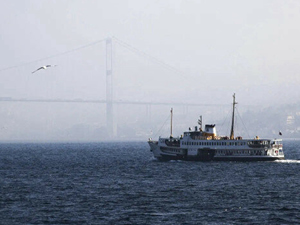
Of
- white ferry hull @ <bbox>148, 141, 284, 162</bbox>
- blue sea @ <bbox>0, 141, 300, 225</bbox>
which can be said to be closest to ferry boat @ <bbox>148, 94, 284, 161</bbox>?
white ferry hull @ <bbox>148, 141, 284, 162</bbox>

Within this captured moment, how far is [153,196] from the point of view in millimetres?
70125

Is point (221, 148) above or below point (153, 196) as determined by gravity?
above

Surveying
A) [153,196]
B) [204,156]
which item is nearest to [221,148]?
[204,156]

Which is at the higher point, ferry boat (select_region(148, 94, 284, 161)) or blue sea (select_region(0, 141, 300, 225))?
ferry boat (select_region(148, 94, 284, 161))

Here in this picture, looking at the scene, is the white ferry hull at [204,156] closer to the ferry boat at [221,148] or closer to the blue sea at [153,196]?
the ferry boat at [221,148]

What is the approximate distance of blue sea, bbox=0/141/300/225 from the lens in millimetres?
55969

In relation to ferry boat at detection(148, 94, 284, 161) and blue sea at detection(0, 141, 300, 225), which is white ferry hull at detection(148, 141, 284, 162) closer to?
ferry boat at detection(148, 94, 284, 161)

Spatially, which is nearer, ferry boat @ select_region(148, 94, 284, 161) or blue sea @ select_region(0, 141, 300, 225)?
blue sea @ select_region(0, 141, 300, 225)

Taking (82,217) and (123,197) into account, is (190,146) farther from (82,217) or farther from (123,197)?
(82,217)

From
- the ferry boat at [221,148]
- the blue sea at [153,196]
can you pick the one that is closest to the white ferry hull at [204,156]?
the ferry boat at [221,148]

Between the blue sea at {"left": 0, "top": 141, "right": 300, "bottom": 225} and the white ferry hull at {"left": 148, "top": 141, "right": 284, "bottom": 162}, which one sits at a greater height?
the white ferry hull at {"left": 148, "top": 141, "right": 284, "bottom": 162}

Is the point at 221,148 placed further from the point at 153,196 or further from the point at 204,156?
the point at 153,196

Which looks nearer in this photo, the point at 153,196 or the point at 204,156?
the point at 153,196

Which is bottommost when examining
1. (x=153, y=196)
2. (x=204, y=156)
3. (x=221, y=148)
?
(x=153, y=196)
